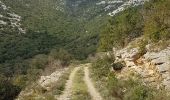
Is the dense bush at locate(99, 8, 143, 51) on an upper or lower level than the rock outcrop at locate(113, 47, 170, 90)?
upper

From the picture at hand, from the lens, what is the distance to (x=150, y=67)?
35.7 m

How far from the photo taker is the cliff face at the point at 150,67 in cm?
3198

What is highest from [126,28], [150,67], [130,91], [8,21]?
[8,21]

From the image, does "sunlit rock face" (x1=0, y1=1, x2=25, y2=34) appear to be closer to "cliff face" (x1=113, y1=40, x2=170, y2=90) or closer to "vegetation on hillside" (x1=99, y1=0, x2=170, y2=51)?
"vegetation on hillside" (x1=99, y1=0, x2=170, y2=51)

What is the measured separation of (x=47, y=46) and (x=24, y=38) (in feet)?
31.0

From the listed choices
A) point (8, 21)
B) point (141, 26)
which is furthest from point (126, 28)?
point (8, 21)

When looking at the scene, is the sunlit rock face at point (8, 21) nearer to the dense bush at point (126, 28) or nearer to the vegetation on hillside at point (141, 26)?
the vegetation on hillside at point (141, 26)

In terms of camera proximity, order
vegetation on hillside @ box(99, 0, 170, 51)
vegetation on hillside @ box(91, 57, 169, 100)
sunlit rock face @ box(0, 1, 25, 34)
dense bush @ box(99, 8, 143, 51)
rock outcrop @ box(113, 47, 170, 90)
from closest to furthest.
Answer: vegetation on hillside @ box(91, 57, 169, 100) < rock outcrop @ box(113, 47, 170, 90) < vegetation on hillside @ box(99, 0, 170, 51) < dense bush @ box(99, 8, 143, 51) < sunlit rock face @ box(0, 1, 25, 34)

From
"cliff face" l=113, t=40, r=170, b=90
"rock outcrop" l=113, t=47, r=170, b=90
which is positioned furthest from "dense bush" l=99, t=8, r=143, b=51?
"rock outcrop" l=113, t=47, r=170, b=90

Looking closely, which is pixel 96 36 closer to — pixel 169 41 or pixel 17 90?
pixel 17 90

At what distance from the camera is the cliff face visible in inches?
1259

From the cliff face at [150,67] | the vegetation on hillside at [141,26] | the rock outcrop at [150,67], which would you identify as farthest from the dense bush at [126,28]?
the rock outcrop at [150,67]

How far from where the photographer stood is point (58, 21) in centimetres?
19262

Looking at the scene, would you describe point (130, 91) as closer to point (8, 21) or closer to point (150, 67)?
point (150, 67)
